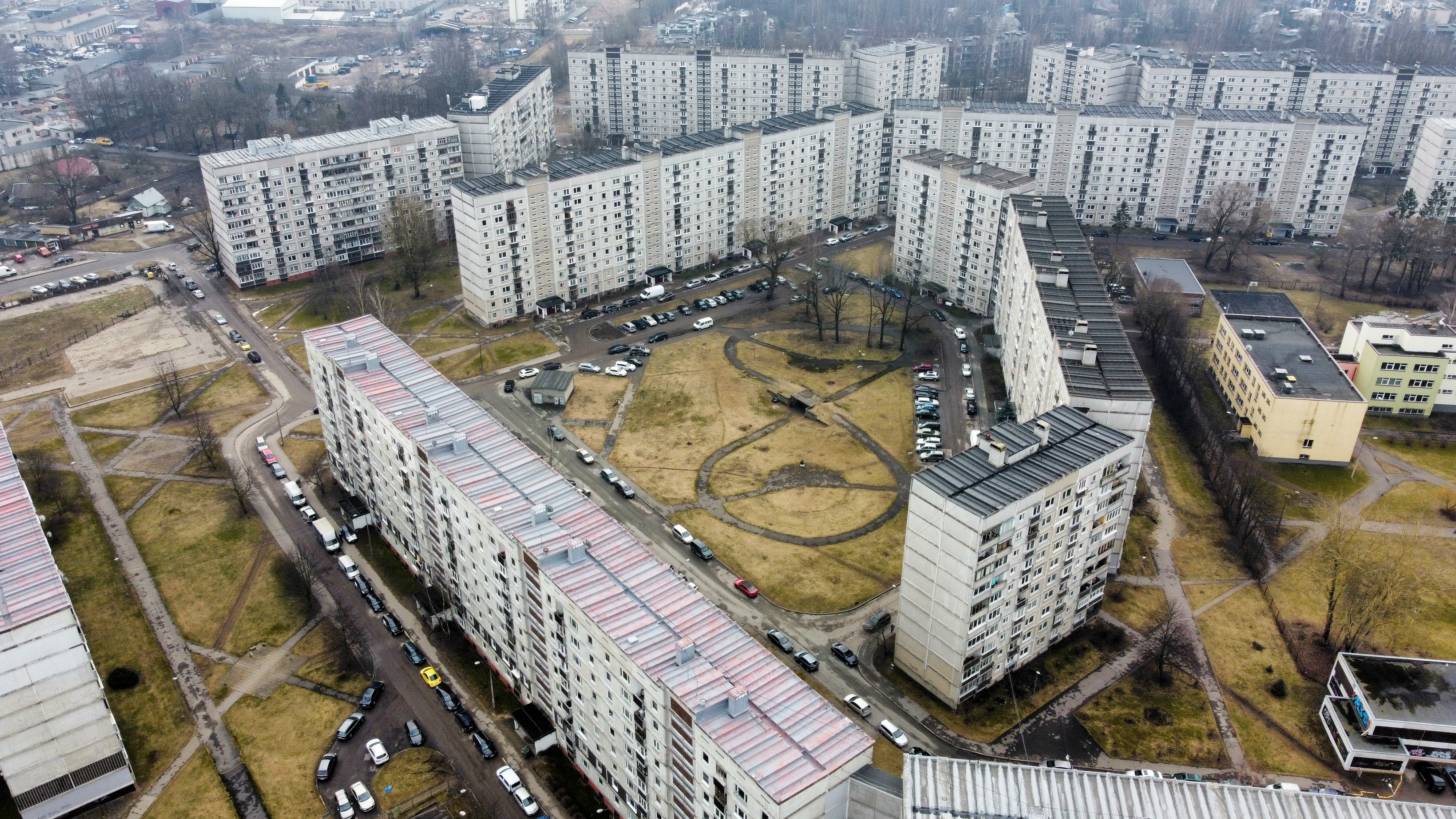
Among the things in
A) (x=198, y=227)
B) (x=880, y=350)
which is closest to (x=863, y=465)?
(x=880, y=350)

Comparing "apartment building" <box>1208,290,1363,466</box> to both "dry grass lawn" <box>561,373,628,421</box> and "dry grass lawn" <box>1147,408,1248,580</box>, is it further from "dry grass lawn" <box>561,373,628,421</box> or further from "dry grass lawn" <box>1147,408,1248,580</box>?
"dry grass lawn" <box>561,373,628,421</box>

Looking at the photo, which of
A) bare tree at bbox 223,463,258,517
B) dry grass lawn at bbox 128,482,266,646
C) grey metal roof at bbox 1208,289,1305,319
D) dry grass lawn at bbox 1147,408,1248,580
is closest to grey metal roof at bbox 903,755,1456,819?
dry grass lawn at bbox 1147,408,1248,580

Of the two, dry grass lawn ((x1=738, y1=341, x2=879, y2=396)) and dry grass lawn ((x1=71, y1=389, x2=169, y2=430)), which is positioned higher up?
dry grass lawn ((x1=738, y1=341, x2=879, y2=396))

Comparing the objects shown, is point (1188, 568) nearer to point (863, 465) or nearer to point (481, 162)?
point (863, 465)

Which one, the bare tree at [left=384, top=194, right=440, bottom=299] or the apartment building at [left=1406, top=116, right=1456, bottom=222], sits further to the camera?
the apartment building at [left=1406, top=116, right=1456, bottom=222]

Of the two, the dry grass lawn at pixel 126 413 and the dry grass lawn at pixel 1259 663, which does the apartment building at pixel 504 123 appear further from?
the dry grass lawn at pixel 1259 663
